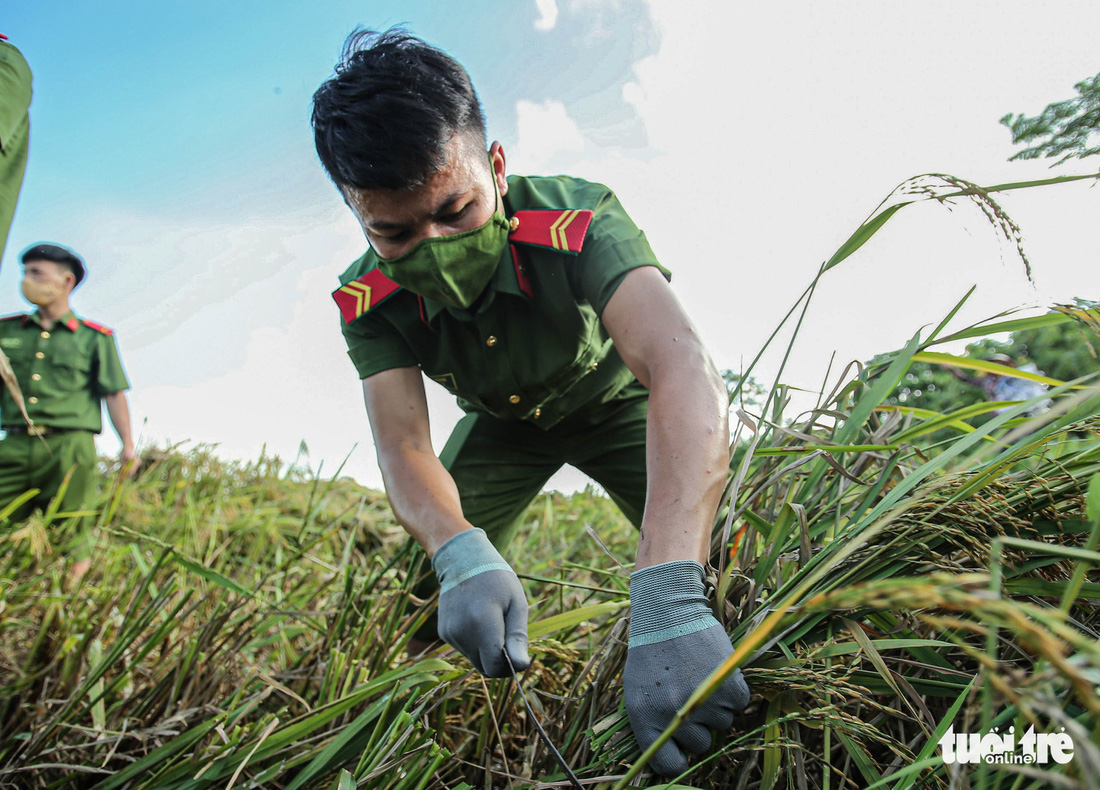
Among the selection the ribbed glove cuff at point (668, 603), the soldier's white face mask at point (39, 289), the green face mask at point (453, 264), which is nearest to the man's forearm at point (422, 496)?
the green face mask at point (453, 264)

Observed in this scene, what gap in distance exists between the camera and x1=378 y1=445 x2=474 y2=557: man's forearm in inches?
61.4

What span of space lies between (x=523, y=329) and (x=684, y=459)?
2.57ft

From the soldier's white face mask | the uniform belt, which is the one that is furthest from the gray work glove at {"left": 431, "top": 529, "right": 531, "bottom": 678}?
the soldier's white face mask

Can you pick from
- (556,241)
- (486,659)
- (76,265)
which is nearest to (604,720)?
(486,659)

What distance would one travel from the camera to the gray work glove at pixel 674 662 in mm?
989

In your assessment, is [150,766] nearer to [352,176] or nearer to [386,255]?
[386,255]

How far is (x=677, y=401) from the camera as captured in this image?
129 cm

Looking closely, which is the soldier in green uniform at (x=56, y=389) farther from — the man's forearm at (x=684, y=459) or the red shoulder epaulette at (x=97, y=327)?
the man's forearm at (x=684, y=459)

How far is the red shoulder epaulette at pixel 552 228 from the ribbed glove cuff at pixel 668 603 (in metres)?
0.82

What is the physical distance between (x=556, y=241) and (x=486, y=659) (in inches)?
38.3

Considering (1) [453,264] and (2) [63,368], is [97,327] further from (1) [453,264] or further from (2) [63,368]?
(1) [453,264]

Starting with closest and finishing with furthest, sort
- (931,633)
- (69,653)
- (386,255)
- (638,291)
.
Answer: (931,633) < (638,291) < (386,255) < (69,653)

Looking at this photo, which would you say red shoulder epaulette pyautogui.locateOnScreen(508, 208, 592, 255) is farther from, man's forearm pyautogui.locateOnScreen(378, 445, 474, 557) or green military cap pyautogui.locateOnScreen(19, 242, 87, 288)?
green military cap pyautogui.locateOnScreen(19, 242, 87, 288)

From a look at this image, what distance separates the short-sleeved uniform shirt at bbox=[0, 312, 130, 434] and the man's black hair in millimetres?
3306
